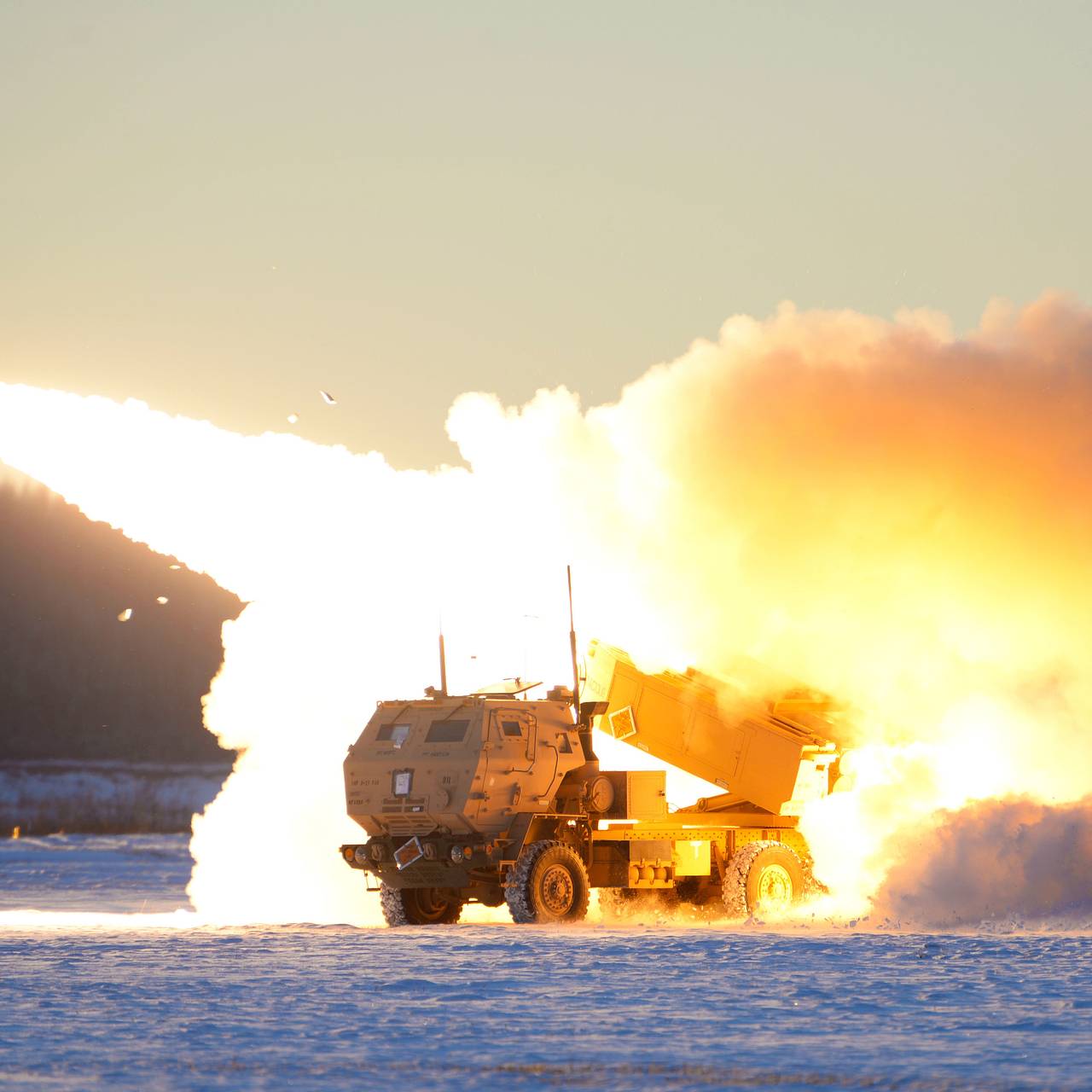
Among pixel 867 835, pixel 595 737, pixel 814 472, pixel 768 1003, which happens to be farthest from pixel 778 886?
pixel 768 1003

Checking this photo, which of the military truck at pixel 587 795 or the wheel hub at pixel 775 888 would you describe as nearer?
the military truck at pixel 587 795

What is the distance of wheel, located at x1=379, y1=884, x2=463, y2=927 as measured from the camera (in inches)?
1035

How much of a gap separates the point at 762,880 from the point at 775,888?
0.37 m

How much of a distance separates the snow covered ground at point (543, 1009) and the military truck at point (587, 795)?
1300 mm

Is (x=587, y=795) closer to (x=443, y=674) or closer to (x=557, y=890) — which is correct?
(x=557, y=890)

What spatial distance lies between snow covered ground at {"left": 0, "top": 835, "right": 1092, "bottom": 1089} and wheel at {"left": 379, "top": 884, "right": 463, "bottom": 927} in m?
1.73

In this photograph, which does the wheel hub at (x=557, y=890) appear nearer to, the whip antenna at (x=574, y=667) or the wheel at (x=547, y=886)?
the wheel at (x=547, y=886)

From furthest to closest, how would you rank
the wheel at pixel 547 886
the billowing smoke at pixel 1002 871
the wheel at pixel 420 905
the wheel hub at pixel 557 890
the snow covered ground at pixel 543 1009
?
1. the wheel at pixel 420 905
2. the wheel hub at pixel 557 890
3. the wheel at pixel 547 886
4. the billowing smoke at pixel 1002 871
5. the snow covered ground at pixel 543 1009

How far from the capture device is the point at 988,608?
94.0 feet

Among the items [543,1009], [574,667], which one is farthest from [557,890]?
[543,1009]

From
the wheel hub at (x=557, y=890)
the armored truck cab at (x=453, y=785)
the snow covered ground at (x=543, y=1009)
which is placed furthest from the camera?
the armored truck cab at (x=453, y=785)

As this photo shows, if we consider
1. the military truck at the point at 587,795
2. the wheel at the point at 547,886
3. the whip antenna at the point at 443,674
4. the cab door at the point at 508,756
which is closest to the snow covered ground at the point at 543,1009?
the wheel at the point at 547,886

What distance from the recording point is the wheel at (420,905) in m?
26.3

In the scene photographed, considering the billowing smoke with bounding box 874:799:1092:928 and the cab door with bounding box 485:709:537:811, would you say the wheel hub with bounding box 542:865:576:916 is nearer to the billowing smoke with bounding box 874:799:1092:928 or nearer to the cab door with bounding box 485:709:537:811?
the cab door with bounding box 485:709:537:811
